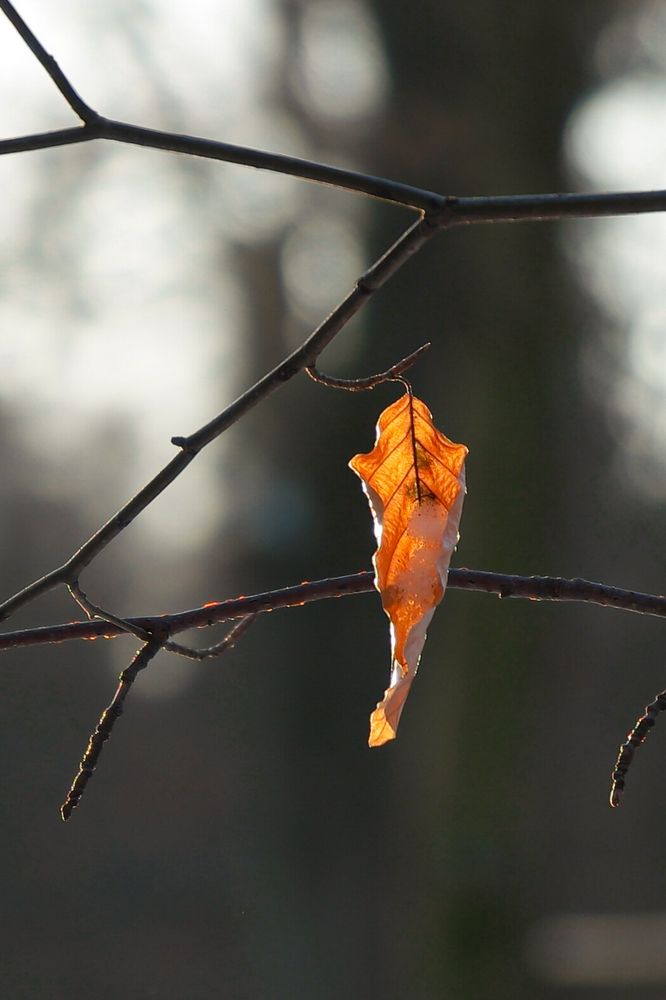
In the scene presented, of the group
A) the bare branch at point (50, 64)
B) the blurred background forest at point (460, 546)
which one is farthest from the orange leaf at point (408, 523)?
the blurred background forest at point (460, 546)

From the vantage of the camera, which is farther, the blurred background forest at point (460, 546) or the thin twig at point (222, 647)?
the blurred background forest at point (460, 546)

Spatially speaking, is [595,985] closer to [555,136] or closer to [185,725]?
[555,136]

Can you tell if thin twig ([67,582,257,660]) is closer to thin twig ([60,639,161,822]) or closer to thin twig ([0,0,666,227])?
thin twig ([60,639,161,822])

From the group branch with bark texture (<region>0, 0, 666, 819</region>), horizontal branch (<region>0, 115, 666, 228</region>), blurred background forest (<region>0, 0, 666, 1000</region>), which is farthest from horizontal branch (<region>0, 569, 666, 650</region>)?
blurred background forest (<region>0, 0, 666, 1000</region>)

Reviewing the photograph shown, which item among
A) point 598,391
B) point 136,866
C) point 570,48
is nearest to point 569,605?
point 598,391

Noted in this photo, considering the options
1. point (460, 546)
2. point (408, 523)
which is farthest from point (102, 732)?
point (460, 546)

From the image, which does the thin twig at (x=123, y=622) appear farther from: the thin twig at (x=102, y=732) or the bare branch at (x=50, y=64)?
the bare branch at (x=50, y=64)
